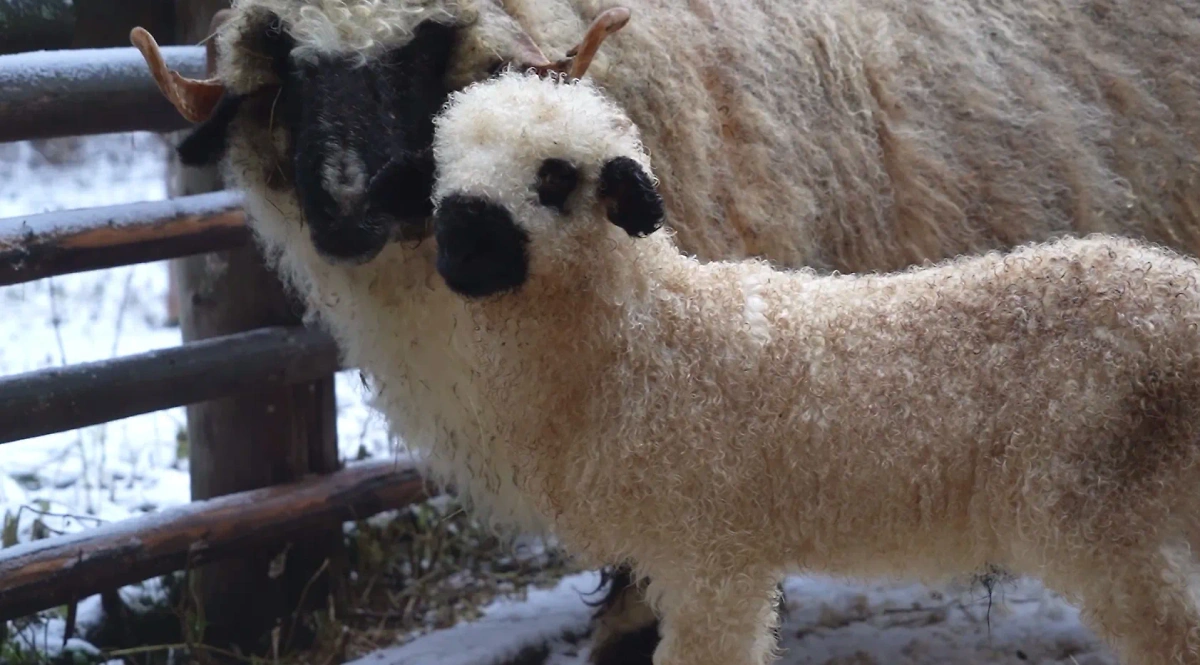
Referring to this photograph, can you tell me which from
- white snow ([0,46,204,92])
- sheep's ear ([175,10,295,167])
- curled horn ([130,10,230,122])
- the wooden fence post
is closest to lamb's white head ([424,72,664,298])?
sheep's ear ([175,10,295,167])

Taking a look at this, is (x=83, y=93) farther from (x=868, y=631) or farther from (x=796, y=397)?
(x=868, y=631)

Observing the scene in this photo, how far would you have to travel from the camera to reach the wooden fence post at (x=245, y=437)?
4.08 metres

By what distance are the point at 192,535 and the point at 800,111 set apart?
228 centimetres

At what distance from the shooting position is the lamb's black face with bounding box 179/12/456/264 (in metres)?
2.73

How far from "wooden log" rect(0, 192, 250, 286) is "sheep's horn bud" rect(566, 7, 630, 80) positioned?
5.00 feet

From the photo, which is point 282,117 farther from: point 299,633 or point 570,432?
point 299,633

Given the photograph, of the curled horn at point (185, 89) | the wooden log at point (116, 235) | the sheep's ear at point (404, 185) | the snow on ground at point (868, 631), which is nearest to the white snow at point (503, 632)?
the snow on ground at point (868, 631)

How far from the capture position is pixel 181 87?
299 centimetres

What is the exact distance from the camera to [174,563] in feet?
12.1

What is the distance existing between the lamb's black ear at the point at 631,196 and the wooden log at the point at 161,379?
2.06 metres

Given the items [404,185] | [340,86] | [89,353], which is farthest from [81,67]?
[89,353]

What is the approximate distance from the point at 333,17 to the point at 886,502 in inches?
67.1

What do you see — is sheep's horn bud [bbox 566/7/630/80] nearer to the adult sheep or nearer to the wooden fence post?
the adult sheep

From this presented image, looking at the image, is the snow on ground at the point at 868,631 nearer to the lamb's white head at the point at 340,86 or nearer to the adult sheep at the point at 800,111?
the adult sheep at the point at 800,111
